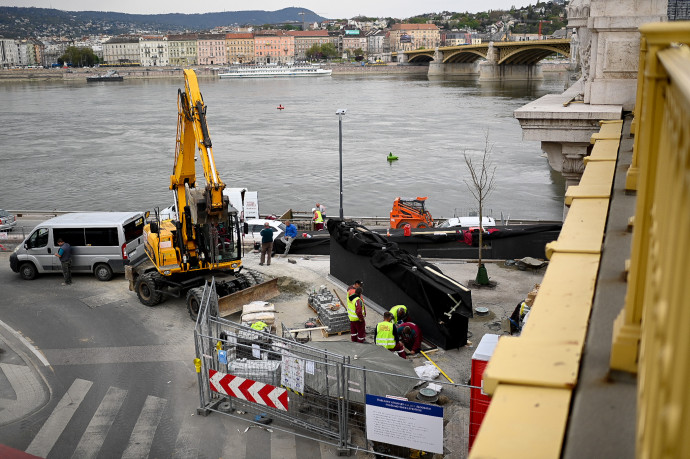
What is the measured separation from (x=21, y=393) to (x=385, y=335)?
615 centimetres

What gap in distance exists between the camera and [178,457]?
953 centimetres

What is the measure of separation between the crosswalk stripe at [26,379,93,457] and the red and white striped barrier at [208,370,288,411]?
2317 millimetres

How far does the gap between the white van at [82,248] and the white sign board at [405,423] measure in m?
11.2

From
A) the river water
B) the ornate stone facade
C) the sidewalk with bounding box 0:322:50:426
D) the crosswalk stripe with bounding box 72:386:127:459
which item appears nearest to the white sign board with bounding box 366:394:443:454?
the crosswalk stripe with bounding box 72:386:127:459

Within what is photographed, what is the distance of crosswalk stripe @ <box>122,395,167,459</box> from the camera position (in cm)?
972

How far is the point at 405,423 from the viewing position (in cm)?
880

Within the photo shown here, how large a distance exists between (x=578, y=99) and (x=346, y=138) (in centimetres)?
4691

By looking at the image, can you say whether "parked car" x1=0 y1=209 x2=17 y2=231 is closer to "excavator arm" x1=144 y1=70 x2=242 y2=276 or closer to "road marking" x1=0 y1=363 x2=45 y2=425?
"excavator arm" x1=144 y1=70 x2=242 y2=276

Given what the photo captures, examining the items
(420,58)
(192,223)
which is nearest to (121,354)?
(192,223)

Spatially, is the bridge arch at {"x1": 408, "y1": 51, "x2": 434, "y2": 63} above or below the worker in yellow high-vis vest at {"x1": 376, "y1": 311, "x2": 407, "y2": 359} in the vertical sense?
above

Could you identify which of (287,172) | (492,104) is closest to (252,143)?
(287,172)

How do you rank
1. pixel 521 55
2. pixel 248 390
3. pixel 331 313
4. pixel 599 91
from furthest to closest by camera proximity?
1. pixel 521 55
2. pixel 331 313
3. pixel 599 91
4. pixel 248 390

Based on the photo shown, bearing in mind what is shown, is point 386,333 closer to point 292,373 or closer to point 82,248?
point 292,373

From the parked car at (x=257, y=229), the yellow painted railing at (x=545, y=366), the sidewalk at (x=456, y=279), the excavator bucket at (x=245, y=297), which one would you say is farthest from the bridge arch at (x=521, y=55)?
the yellow painted railing at (x=545, y=366)
